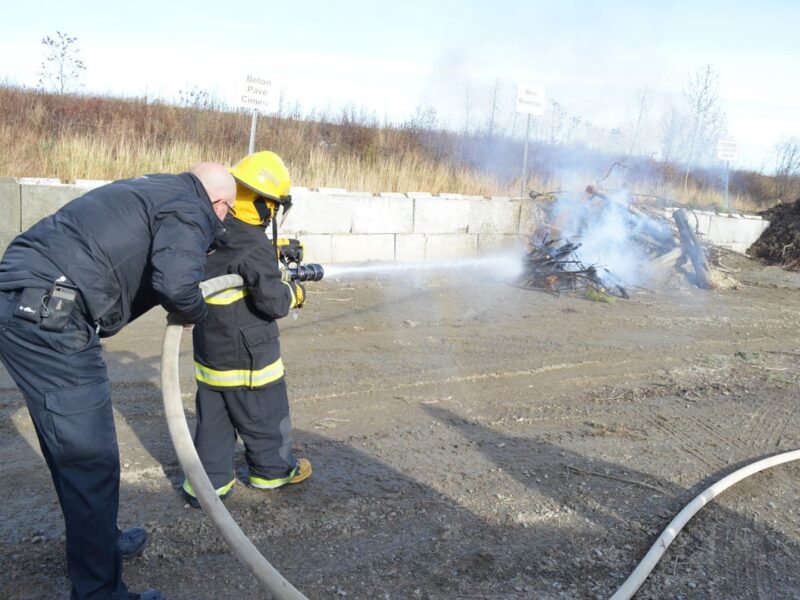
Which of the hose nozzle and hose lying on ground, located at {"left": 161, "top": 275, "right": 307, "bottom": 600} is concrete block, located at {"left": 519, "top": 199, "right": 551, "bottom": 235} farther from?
hose lying on ground, located at {"left": 161, "top": 275, "right": 307, "bottom": 600}

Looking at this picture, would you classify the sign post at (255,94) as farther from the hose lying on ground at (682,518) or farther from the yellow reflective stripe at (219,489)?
the hose lying on ground at (682,518)

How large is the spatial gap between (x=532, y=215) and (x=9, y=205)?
824cm

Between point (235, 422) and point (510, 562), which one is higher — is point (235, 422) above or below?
above

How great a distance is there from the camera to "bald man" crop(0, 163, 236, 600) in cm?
269

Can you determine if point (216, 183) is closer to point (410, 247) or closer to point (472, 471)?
point (472, 471)

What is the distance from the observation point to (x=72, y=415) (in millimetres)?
2738

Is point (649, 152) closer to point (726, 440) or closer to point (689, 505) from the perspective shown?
point (726, 440)

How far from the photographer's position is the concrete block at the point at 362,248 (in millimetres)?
10789

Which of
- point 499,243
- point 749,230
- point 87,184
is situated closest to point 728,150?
point 749,230

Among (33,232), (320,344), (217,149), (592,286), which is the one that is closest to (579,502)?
(33,232)

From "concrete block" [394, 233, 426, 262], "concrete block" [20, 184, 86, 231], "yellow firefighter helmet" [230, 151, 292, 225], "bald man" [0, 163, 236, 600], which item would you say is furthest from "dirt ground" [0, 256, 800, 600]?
"concrete block" [394, 233, 426, 262]

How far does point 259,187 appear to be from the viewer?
145 inches

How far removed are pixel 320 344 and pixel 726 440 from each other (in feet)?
12.3

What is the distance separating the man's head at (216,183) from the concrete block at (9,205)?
6.01 metres
